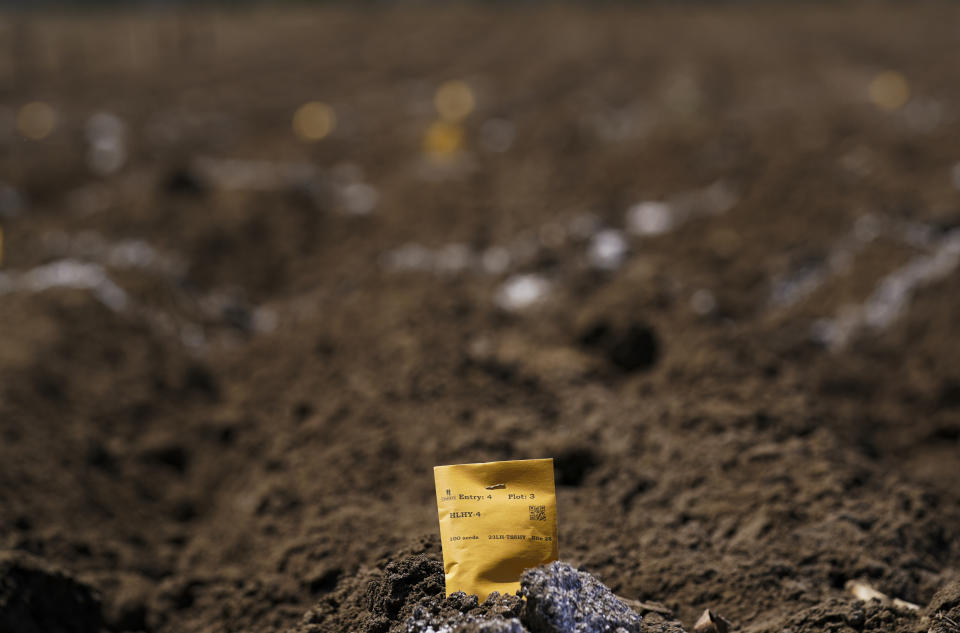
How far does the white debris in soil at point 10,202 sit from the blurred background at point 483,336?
0.03 m

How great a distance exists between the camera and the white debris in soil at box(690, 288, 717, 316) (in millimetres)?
5294

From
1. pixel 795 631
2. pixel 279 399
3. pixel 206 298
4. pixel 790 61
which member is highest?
pixel 790 61

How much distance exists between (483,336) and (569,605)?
2.89 m

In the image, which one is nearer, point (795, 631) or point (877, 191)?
point (795, 631)

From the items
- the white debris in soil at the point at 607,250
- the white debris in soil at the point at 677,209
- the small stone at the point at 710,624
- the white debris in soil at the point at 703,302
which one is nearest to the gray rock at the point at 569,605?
the small stone at the point at 710,624

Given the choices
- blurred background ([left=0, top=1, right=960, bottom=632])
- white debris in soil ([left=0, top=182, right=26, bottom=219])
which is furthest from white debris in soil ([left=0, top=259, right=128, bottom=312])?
white debris in soil ([left=0, top=182, right=26, bottom=219])

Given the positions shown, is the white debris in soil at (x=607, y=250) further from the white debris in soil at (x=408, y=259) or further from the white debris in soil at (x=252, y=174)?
the white debris in soil at (x=252, y=174)

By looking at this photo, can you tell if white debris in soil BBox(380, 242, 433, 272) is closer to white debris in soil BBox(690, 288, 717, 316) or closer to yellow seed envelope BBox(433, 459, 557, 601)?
white debris in soil BBox(690, 288, 717, 316)

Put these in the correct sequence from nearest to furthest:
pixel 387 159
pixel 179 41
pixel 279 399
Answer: pixel 279 399, pixel 387 159, pixel 179 41

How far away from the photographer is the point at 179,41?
15.9 meters

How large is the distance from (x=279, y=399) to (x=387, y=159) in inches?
170

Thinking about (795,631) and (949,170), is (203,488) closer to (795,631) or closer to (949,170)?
(795,631)

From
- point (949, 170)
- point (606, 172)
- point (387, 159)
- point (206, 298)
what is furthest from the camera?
point (387, 159)

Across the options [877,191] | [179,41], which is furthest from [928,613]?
[179,41]
